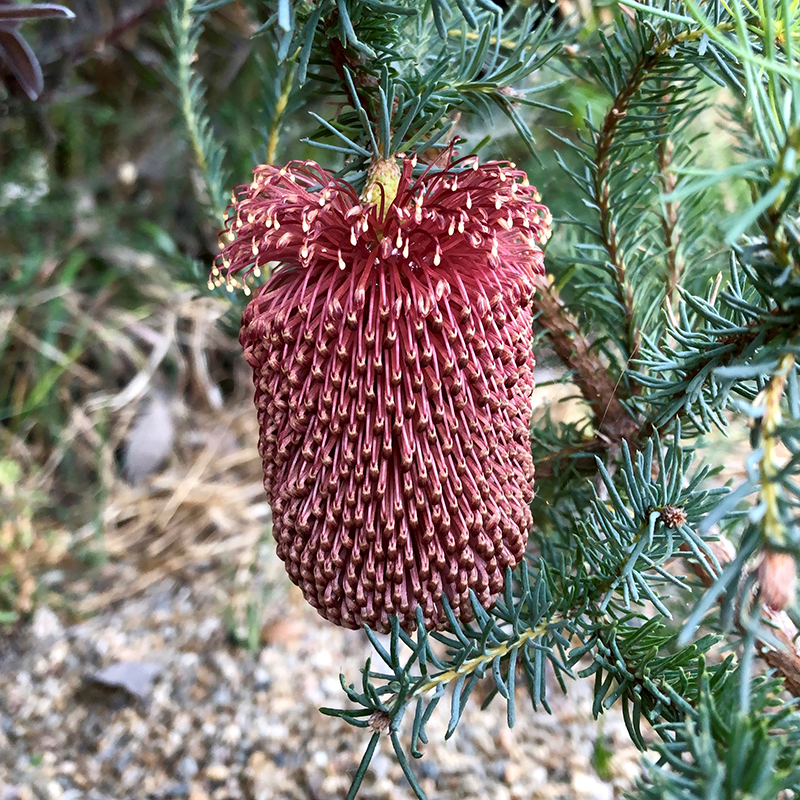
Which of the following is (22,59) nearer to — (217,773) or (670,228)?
(670,228)

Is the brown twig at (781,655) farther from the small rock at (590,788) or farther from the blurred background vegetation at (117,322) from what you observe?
the blurred background vegetation at (117,322)

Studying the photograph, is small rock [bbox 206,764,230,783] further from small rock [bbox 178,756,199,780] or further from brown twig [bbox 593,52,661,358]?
brown twig [bbox 593,52,661,358]

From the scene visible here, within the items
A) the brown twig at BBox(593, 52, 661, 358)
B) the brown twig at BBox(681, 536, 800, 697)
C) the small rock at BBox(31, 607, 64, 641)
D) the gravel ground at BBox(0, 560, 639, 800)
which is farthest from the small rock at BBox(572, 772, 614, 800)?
the small rock at BBox(31, 607, 64, 641)

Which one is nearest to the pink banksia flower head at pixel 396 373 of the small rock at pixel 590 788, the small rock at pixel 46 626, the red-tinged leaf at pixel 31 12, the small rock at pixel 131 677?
the red-tinged leaf at pixel 31 12

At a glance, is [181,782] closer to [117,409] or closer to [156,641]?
[156,641]

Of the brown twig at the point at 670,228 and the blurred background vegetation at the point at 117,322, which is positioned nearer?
the brown twig at the point at 670,228

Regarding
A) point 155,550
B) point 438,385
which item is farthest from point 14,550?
point 438,385

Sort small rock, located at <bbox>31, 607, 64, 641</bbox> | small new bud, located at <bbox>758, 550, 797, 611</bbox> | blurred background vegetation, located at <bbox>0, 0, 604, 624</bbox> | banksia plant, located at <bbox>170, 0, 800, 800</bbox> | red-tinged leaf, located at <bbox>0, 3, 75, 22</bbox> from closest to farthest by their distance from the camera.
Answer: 1. small new bud, located at <bbox>758, 550, 797, 611</bbox>
2. banksia plant, located at <bbox>170, 0, 800, 800</bbox>
3. red-tinged leaf, located at <bbox>0, 3, 75, 22</bbox>
4. small rock, located at <bbox>31, 607, 64, 641</bbox>
5. blurred background vegetation, located at <bbox>0, 0, 604, 624</bbox>
